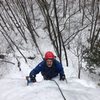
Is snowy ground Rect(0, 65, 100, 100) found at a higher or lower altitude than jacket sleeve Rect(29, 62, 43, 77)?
lower

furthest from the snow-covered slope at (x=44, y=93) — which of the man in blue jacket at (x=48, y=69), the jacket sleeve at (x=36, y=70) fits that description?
the jacket sleeve at (x=36, y=70)

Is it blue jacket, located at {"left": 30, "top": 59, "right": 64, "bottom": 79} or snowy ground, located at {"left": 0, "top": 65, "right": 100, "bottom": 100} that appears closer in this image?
snowy ground, located at {"left": 0, "top": 65, "right": 100, "bottom": 100}

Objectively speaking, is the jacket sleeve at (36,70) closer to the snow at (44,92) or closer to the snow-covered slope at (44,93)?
the snow at (44,92)

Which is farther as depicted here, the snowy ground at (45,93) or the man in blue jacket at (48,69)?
the man in blue jacket at (48,69)

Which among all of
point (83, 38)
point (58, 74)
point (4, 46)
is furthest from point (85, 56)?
point (58, 74)

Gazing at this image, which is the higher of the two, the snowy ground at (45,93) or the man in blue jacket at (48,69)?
the man in blue jacket at (48,69)

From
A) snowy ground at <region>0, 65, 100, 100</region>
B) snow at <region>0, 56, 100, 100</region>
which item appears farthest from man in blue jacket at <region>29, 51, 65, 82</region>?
snowy ground at <region>0, 65, 100, 100</region>

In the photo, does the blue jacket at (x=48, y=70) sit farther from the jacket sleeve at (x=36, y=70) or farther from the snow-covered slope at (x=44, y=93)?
the snow-covered slope at (x=44, y=93)

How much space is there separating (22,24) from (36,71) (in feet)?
49.1

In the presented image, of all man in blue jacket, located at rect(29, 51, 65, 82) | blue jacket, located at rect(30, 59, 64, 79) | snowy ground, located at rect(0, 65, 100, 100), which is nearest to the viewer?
snowy ground, located at rect(0, 65, 100, 100)

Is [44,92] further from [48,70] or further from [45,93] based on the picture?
[48,70]

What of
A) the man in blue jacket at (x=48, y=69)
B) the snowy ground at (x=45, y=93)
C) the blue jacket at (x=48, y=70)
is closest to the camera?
the snowy ground at (x=45, y=93)

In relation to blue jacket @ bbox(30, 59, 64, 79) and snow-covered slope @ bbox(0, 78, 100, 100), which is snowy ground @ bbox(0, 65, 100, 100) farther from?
blue jacket @ bbox(30, 59, 64, 79)

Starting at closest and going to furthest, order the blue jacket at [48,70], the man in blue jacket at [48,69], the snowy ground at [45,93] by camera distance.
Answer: the snowy ground at [45,93] → the man in blue jacket at [48,69] → the blue jacket at [48,70]
